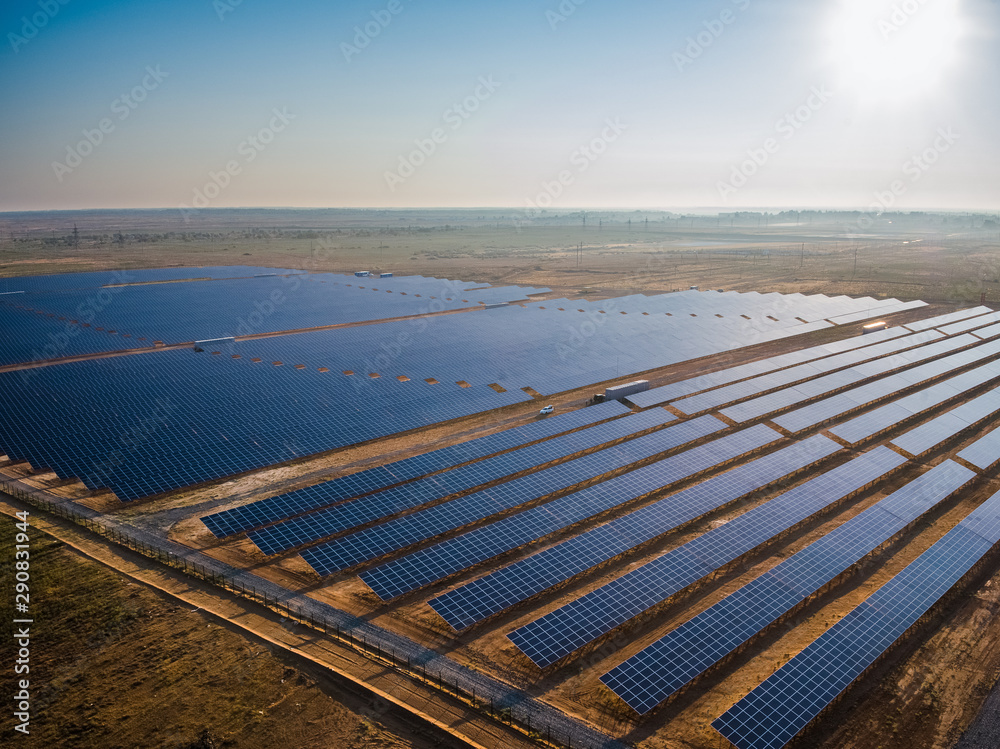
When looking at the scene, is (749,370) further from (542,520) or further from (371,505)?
(371,505)

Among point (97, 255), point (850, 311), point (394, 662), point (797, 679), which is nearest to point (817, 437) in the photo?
point (797, 679)

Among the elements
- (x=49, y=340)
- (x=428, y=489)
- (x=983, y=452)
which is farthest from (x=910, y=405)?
(x=49, y=340)

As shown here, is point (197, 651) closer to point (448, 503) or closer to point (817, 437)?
point (448, 503)

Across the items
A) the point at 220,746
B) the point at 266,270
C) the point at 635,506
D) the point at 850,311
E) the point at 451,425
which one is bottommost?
the point at 220,746

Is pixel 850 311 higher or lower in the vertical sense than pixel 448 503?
higher

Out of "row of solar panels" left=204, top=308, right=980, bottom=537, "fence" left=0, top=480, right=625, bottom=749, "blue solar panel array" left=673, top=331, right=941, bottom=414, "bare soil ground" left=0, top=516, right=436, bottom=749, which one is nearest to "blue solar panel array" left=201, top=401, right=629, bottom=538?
"row of solar panels" left=204, top=308, right=980, bottom=537

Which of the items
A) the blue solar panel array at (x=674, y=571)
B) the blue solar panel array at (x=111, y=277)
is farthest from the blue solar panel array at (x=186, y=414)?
the blue solar panel array at (x=111, y=277)

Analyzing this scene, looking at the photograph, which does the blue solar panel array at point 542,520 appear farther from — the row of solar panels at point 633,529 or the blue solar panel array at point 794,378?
the blue solar panel array at point 794,378

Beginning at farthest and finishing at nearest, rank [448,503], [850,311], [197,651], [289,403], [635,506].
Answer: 1. [850,311]
2. [289,403]
3. [635,506]
4. [448,503]
5. [197,651]
